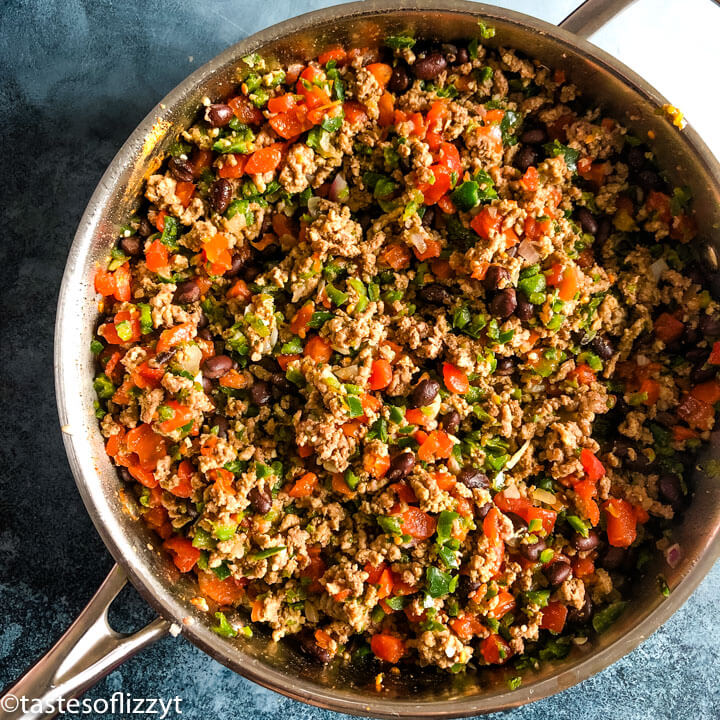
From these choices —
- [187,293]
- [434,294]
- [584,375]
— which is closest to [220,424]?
[187,293]

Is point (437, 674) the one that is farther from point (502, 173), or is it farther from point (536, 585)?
point (502, 173)

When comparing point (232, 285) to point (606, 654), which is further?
point (232, 285)

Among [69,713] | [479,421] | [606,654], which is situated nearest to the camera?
[606,654]

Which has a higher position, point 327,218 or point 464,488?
point 327,218

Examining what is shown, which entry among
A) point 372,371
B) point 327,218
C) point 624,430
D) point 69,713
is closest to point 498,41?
point 327,218

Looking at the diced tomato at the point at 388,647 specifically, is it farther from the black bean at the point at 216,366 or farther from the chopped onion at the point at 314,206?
the chopped onion at the point at 314,206

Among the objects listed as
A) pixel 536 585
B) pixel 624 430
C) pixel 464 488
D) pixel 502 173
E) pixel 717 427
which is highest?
pixel 502 173

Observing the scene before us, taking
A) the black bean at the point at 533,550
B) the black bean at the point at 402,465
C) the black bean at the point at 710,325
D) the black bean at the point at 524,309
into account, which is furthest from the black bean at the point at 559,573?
the black bean at the point at 710,325
